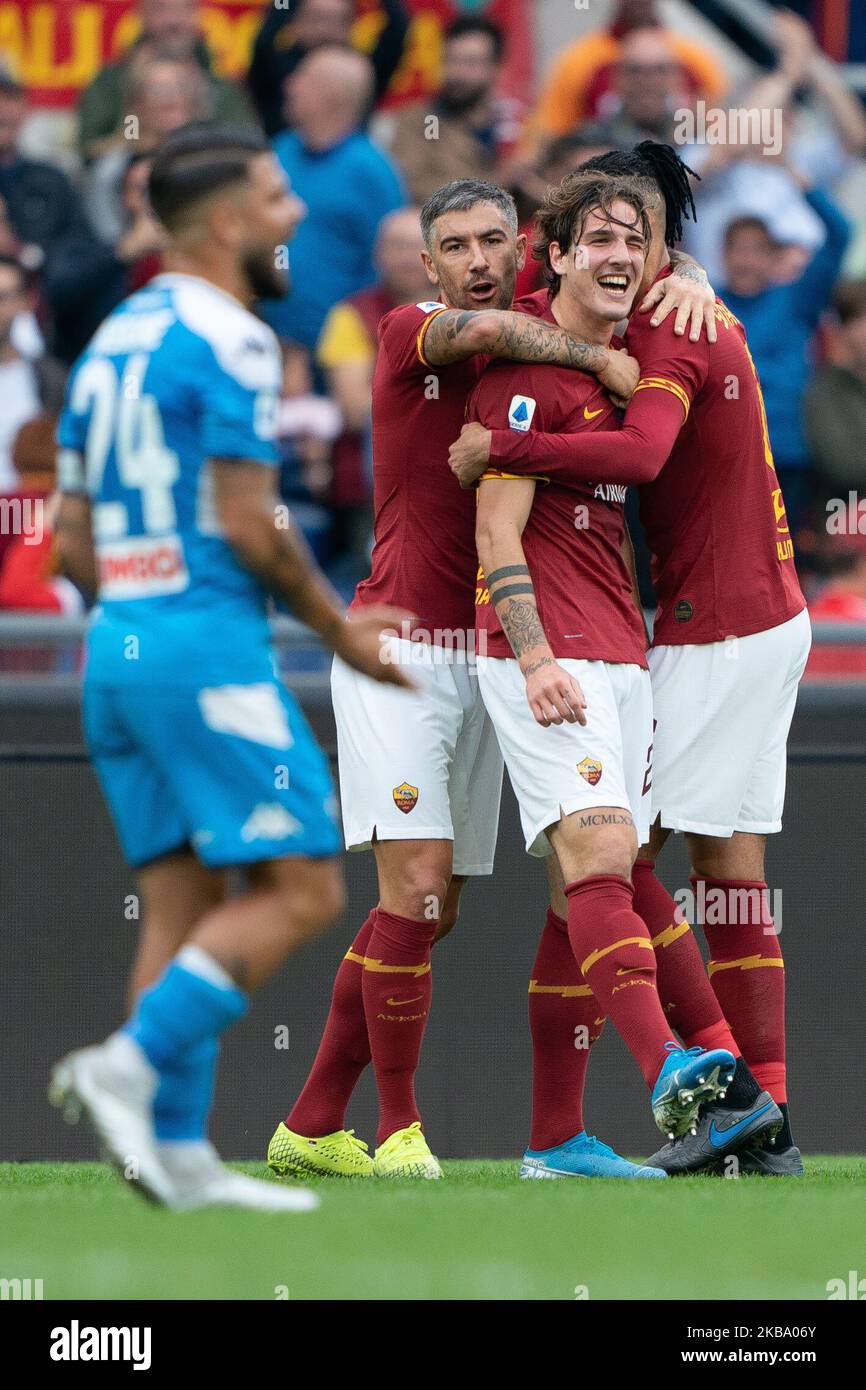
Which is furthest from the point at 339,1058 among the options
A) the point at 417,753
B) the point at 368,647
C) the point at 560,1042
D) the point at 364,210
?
the point at 364,210

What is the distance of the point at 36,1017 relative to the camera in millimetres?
5781

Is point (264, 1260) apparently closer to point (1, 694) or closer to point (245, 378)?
point (245, 378)

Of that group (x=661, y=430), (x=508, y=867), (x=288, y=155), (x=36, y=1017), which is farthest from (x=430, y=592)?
(x=288, y=155)

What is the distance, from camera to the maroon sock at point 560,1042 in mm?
4824

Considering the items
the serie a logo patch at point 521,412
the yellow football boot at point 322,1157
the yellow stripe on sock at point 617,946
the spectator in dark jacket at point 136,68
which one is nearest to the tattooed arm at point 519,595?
the serie a logo patch at point 521,412

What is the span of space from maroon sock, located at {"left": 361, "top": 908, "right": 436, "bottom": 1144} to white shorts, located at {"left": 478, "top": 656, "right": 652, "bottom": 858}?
391 millimetres

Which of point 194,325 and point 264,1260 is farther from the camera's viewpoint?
point 194,325

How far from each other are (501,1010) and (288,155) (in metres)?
4.31

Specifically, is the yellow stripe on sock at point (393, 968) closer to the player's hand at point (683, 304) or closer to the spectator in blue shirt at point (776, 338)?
the player's hand at point (683, 304)

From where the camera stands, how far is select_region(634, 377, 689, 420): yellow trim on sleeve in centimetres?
471

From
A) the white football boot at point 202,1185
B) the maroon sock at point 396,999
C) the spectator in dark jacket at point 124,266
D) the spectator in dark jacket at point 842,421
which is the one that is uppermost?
the spectator in dark jacket at point 124,266

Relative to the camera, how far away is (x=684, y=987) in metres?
4.78

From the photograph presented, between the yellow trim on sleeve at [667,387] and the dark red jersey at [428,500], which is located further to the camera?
the dark red jersey at [428,500]

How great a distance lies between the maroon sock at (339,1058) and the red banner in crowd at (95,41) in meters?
5.74
